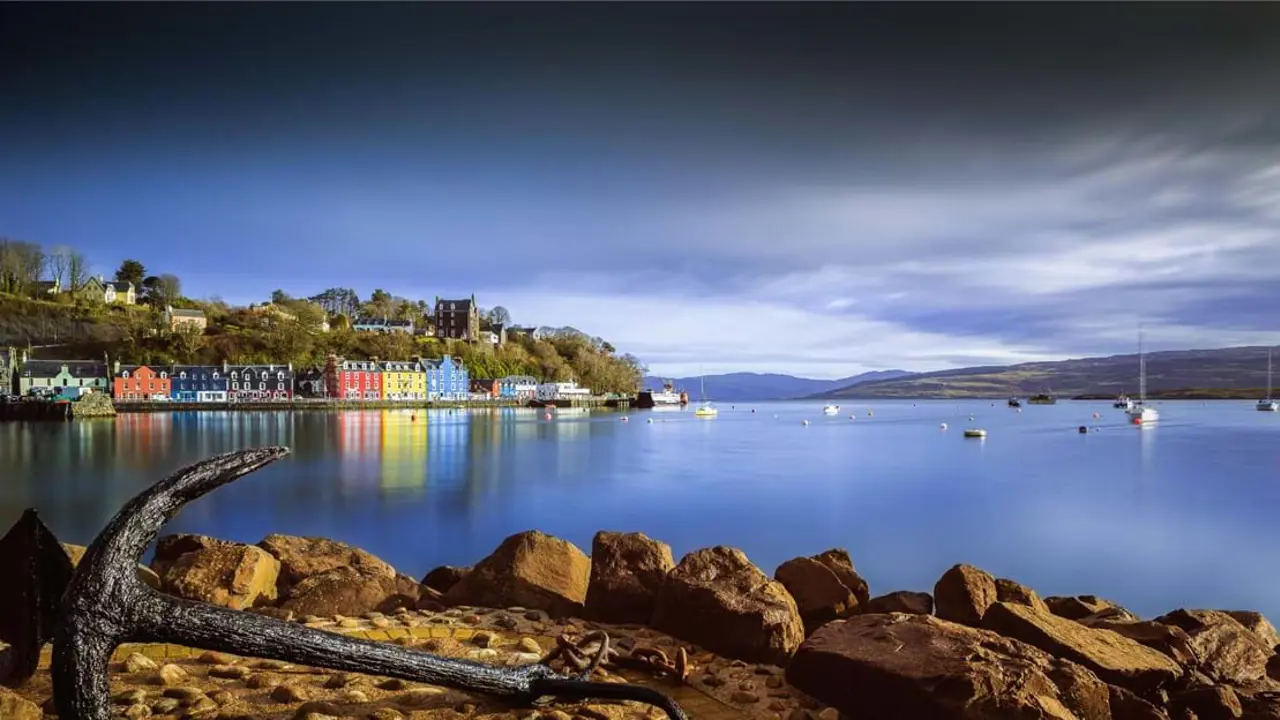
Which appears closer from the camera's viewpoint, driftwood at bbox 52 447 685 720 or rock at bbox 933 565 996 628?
driftwood at bbox 52 447 685 720

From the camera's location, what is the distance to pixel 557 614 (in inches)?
249

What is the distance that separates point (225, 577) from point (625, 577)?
11.1ft

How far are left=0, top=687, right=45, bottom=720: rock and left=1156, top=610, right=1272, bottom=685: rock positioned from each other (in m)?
7.48

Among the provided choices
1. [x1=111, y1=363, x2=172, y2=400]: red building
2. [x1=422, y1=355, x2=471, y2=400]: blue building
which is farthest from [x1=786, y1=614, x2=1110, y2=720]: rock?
[x1=422, y1=355, x2=471, y2=400]: blue building

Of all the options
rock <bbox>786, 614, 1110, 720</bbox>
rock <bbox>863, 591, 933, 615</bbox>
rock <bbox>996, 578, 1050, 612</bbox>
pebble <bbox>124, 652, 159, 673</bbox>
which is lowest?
rock <bbox>863, 591, 933, 615</bbox>

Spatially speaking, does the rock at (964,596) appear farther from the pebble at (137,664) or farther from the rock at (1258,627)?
the pebble at (137,664)

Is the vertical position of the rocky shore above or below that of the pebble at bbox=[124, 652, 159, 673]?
below

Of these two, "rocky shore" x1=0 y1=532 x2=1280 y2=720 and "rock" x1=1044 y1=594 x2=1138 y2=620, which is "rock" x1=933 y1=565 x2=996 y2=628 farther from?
"rock" x1=1044 y1=594 x2=1138 y2=620

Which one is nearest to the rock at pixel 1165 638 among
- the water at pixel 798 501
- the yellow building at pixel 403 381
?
the water at pixel 798 501

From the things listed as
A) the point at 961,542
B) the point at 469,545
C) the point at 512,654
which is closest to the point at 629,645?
the point at 512,654

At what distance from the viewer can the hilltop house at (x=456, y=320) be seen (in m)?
147

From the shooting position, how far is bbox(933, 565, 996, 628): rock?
6.61 meters

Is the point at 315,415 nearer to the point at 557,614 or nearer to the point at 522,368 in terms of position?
the point at 522,368

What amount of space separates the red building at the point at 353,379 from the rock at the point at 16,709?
112m
